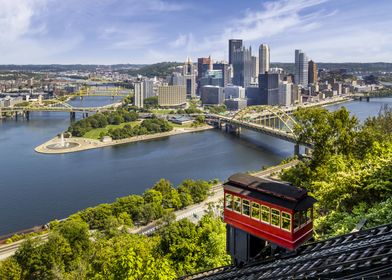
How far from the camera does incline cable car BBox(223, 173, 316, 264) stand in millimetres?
5652

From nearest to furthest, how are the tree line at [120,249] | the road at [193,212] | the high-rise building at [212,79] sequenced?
Answer: the tree line at [120,249] < the road at [193,212] < the high-rise building at [212,79]

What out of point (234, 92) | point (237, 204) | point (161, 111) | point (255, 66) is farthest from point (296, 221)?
point (255, 66)

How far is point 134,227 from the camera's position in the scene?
16000 millimetres

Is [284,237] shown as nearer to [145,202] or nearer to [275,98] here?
[145,202]

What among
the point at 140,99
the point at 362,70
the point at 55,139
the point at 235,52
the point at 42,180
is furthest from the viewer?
the point at 362,70

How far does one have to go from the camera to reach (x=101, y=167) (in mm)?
27203

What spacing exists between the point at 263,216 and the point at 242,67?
9476 cm

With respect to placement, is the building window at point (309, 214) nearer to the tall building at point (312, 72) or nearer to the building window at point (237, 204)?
the building window at point (237, 204)

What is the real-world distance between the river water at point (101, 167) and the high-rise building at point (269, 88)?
86.9ft

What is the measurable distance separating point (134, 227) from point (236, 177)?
33.9 ft

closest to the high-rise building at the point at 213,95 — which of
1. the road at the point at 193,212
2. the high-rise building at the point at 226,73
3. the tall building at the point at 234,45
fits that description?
the high-rise building at the point at 226,73

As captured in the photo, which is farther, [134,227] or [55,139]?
[55,139]

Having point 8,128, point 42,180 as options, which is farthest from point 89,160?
point 8,128

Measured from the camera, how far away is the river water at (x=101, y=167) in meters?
19.3
